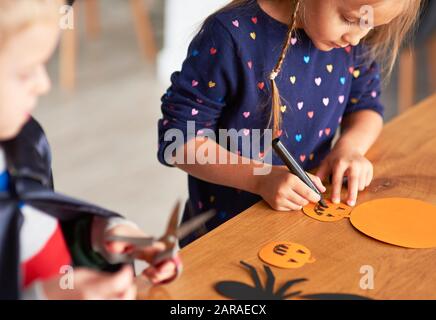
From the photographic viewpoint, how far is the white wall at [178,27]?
3119mm

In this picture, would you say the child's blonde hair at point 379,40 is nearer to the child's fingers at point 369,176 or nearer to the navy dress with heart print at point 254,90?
the navy dress with heart print at point 254,90

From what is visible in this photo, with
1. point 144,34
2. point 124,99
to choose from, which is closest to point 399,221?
point 124,99

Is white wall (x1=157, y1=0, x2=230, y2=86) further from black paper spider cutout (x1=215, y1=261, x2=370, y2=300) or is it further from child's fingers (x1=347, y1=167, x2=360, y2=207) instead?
black paper spider cutout (x1=215, y1=261, x2=370, y2=300)

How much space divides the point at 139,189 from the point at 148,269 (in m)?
1.75

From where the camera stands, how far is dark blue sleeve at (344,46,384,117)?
4.14 ft

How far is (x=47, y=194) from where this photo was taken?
0.69 metres

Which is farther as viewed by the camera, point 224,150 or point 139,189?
point 139,189

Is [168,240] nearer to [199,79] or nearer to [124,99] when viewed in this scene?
[199,79]

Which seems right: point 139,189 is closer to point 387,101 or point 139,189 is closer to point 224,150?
point 387,101

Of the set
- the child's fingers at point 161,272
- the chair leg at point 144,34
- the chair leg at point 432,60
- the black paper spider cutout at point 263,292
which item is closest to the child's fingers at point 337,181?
the black paper spider cutout at point 263,292

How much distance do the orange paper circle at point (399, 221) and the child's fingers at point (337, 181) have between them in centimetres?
4

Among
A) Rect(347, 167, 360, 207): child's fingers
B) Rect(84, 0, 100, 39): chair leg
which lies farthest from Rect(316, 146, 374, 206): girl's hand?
Rect(84, 0, 100, 39): chair leg

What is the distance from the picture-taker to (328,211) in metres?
0.98
